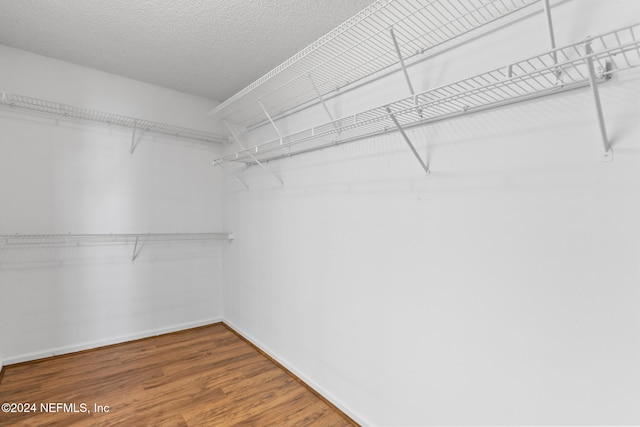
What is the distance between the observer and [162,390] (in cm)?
196

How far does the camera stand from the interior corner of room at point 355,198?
94cm

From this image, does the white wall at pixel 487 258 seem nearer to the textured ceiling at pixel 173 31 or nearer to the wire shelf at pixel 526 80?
the wire shelf at pixel 526 80

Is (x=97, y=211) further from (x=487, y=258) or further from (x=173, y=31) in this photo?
(x=487, y=258)

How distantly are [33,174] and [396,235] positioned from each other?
275cm

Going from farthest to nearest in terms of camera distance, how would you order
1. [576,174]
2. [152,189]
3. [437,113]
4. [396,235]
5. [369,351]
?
[152,189] → [369,351] → [396,235] → [437,113] → [576,174]

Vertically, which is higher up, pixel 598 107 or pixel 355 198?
pixel 598 107

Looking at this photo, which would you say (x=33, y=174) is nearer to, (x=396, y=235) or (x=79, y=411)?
(x=79, y=411)

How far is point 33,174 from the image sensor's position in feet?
7.47

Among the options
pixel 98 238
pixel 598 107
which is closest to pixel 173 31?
pixel 98 238

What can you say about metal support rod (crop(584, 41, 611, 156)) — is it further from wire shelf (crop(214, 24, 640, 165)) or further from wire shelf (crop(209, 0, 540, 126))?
wire shelf (crop(209, 0, 540, 126))

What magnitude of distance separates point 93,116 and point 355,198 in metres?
2.35

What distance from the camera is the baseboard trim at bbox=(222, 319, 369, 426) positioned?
68.1 inches

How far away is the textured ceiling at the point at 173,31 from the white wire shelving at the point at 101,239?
1410mm

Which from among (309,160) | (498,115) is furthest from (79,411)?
(498,115)
